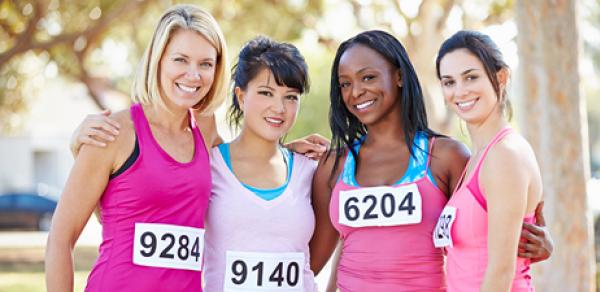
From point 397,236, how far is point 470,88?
2.26 ft

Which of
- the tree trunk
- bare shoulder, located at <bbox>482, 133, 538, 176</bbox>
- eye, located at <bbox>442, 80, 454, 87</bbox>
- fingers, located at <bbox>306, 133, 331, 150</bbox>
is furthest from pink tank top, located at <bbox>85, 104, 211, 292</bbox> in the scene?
the tree trunk

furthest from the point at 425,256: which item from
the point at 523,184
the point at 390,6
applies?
the point at 390,6

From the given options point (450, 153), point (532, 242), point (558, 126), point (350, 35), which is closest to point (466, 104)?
point (450, 153)

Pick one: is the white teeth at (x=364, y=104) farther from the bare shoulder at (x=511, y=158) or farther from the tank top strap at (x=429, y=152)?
the bare shoulder at (x=511, y=158)

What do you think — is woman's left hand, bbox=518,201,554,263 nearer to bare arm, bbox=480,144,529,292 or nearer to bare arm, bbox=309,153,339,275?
bare arm, bbox=480,144,529,292

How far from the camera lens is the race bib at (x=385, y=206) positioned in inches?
141

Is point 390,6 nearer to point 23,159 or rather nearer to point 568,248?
point 568,248

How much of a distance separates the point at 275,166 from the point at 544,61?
171 inches

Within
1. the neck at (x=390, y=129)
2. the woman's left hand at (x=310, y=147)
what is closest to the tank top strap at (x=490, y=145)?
the neck at (x=390, y=129)

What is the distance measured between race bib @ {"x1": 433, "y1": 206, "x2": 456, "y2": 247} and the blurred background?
0.61 m

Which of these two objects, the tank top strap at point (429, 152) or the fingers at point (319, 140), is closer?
the tank top strap at point (429, 152)

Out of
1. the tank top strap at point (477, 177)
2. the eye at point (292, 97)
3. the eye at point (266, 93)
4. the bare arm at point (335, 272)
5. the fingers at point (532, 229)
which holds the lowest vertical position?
the bare arm at point (335, 272)

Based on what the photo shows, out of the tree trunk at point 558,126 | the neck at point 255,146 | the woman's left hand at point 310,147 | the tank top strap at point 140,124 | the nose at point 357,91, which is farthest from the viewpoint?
the tree trunk at point 558,126

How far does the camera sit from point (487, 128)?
3445 millimetres
